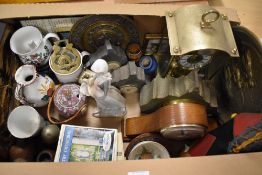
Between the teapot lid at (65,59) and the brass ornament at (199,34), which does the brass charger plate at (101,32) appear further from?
the brass ornament at (199,34)

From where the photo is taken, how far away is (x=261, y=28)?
97 centimetres

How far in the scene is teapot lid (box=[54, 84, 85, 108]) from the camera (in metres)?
0.89

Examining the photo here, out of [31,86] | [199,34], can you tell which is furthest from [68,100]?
[199,34]

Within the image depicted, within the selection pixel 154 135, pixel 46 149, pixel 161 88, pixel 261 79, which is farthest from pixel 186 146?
pixel 46 149

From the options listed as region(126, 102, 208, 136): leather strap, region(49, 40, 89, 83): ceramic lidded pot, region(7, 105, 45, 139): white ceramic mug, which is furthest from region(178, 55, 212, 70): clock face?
region(7, 105, 45, 139): white ceramic mug

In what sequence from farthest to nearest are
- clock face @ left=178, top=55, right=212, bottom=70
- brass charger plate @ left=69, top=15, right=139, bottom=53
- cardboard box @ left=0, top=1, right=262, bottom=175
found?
brass charger plate @ left=69, top=15, right=139, bottom=53 < clock face @ left=178, top=55, right=212, bottom=70 < cardboard box @ left=0, top=1, right=262, bottom=175

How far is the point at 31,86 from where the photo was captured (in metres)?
0.87

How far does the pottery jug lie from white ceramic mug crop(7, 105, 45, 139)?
0.04 metres

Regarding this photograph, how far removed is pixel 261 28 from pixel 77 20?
0.64 m

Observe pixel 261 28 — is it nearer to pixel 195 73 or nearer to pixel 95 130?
pixel 195 73

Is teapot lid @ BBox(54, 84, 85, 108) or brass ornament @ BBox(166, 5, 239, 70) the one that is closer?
brass ornament @ BBox(166, 5, 239, 70)

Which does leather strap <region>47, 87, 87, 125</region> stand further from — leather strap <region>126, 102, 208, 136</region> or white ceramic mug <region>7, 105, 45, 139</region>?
leather strap <region>126, 102, 208, 136</region>

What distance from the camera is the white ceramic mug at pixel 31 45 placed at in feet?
2.88

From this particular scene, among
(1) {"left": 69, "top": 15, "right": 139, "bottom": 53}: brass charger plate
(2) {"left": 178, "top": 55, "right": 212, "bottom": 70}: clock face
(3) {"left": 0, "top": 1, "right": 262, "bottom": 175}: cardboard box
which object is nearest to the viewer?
(3) {"left": 0, "top": 1, "right": 262, "bottom": 175}: cardboard box
